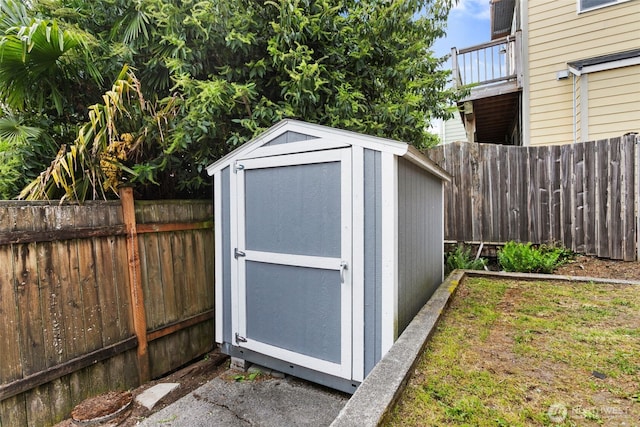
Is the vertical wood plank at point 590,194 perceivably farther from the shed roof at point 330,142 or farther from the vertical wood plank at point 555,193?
the shed roof at point 330,142

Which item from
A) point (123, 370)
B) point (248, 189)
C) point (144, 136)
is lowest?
point (123, 370)

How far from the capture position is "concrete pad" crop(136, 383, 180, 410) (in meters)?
2.70

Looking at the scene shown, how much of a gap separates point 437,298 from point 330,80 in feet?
8.43

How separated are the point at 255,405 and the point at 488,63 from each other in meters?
7.46

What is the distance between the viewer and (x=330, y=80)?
379 centimetres

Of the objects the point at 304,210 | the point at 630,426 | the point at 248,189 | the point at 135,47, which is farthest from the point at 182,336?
the point at 630,426

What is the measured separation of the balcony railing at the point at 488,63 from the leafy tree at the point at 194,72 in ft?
10.5

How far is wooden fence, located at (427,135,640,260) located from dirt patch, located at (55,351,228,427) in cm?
392

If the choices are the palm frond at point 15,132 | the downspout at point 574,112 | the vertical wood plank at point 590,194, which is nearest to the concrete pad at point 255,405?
the palm frond at point 15,132

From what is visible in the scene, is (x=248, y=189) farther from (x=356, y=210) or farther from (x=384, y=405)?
(x=384, y=405)

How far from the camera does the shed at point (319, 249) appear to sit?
2.41 meters

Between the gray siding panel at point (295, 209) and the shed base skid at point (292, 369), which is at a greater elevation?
the gray siding panel at point (295, 209)

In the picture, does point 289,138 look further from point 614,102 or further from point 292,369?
point 614,102

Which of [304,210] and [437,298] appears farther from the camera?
[437,298]
